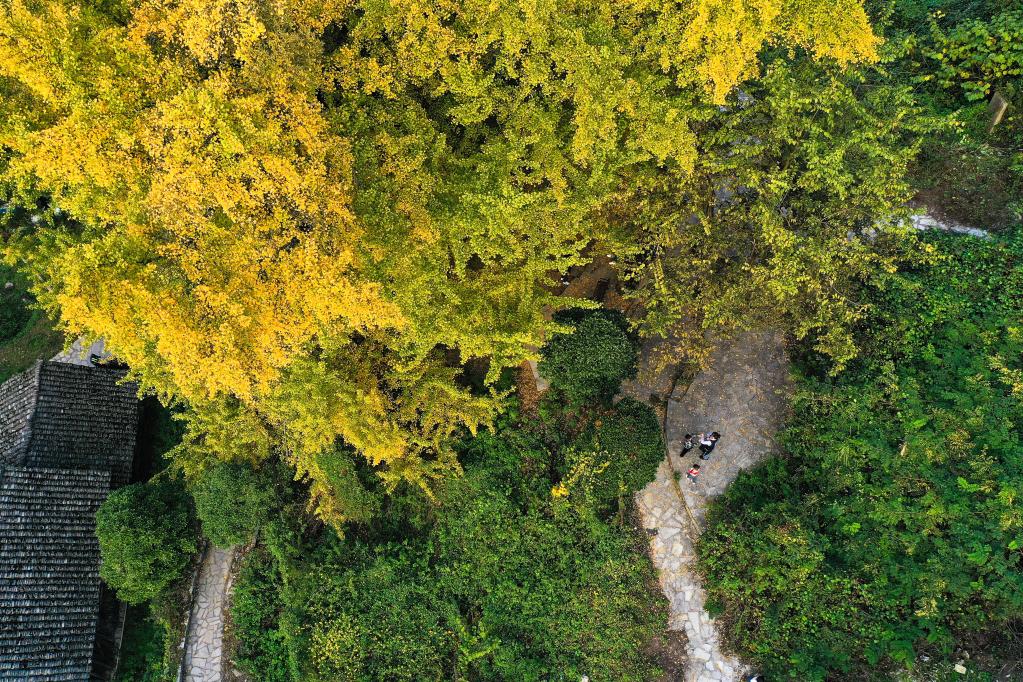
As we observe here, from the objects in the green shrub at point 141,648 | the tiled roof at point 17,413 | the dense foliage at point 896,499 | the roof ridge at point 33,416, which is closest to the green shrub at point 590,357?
the dense foliage at point 896,499

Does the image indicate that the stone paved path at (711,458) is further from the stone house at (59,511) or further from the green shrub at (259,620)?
the stone house at (59,511)

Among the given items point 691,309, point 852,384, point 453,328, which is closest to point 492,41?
point 453,328

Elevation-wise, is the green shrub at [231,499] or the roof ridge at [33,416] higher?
the roof ridge at [33,416]

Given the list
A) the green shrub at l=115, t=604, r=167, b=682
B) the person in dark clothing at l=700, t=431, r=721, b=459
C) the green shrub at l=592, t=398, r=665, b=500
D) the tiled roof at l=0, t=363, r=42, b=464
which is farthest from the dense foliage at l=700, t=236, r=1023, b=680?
A: the tiled roof at l=0, t=363, r=42, b=464

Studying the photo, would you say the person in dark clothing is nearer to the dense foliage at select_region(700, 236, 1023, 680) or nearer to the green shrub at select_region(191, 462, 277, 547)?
the dense foliage at select_region(700, 236, 1023, 680)

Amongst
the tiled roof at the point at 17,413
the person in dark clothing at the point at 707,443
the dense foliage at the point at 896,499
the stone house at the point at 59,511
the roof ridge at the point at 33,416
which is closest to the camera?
the dense foliage at the point at 896,499

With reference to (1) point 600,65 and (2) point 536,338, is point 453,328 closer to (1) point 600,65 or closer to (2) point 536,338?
(2) point 536,338

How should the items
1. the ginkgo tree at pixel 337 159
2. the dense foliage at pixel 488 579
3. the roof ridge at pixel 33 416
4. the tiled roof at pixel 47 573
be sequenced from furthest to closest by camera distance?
the roof ridge at pixel 33 416
the tiled roof at pixel 47 573
the dense foliage at pixel 488 579
the ginkgo tree at pixel 337 159
